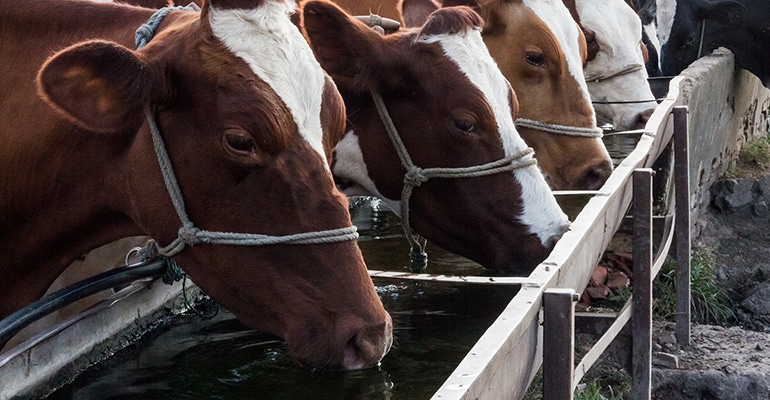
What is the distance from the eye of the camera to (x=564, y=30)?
509cm

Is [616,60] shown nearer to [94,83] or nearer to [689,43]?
[689,43]

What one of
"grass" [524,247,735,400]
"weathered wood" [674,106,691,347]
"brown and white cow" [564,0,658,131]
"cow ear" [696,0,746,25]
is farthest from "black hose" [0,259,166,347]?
"cow ear" [696,0,746,25]

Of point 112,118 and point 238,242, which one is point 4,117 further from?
point 238,242

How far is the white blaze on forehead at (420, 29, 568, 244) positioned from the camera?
3844 mm

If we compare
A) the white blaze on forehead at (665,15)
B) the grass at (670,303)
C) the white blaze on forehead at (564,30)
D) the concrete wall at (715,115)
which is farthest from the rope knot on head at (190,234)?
the white blaze on forehead at (665,15)

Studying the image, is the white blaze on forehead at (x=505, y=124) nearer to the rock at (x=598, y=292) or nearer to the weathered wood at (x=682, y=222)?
the weathered wood at (x=682, y=222)

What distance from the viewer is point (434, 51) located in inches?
154

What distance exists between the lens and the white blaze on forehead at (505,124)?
12.6 ft

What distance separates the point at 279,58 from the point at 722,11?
25.5 ft

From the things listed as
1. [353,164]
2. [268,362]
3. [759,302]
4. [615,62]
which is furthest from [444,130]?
[759,302]

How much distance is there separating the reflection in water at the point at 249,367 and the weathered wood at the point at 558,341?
3.44 feet

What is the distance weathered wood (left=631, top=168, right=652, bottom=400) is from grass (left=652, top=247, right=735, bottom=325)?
62.3 inches

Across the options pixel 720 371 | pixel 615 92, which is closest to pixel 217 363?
pixel 720 371

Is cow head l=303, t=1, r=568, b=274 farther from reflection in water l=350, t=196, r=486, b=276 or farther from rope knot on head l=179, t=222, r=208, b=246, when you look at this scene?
rope knot on head l=179, t=222, r=208, b=246
